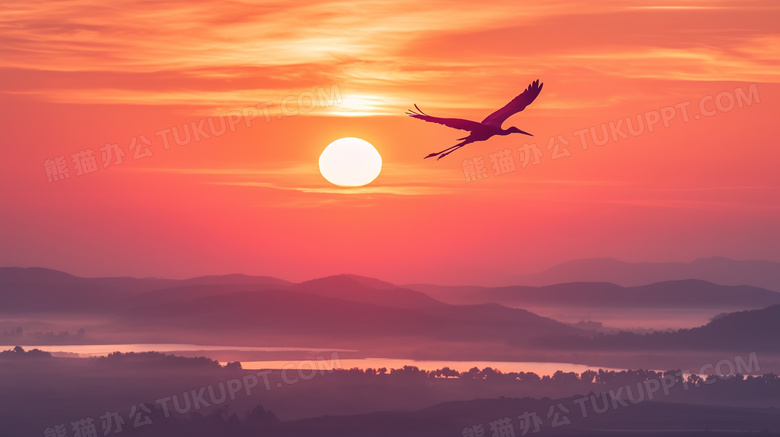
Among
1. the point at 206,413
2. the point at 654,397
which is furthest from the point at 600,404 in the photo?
the point at 206,413

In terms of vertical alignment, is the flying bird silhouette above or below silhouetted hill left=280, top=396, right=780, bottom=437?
above

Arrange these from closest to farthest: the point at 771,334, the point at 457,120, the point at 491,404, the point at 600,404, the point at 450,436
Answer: the point at 457,120 → the point at 450,436 → the point at 491,404 → the point at 600,404 → the point at 771,334

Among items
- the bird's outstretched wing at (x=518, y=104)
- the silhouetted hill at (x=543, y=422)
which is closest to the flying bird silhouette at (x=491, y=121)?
the bird's outstretched wing at (x=518, y=104)

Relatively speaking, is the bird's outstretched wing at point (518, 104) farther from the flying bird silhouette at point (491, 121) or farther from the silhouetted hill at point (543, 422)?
the silhouetted hill at point (543, 422)

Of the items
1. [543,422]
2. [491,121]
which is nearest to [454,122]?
[491,121]

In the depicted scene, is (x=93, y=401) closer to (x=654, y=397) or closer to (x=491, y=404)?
(x=491, y=404)

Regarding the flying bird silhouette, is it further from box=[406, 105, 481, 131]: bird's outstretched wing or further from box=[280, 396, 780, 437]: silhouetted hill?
box=[280, 396, 780, 437]: silhouetted hill

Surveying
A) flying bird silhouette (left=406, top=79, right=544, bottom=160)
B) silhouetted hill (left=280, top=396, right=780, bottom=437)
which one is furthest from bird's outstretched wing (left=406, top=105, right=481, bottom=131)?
silhouetted hill (left=280, top=396, right=780, bottom=437)

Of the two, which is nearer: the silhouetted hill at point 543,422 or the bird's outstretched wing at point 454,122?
the bird's outstretched wing at point 454,122
